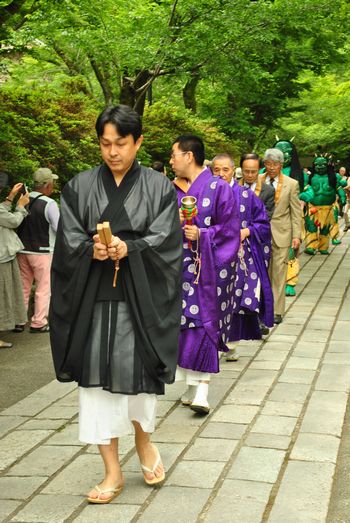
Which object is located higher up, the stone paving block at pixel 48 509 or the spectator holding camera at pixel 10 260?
the spectator holding camera at pixel 10 260

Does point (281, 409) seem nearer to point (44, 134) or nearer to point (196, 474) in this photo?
point (196, 474)

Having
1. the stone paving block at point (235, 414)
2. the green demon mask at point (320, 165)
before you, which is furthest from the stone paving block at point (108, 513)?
the green demon mask at point (320, 165)

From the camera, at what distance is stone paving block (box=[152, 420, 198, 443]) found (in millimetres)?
5680

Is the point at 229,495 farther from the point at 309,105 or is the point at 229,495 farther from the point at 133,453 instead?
the point at 309,105

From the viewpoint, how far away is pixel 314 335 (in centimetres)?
936

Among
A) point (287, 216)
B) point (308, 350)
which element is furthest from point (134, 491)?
point (287, 216)

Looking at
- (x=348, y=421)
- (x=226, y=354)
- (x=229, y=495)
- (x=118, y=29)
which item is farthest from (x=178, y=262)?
(x=118, y=29)

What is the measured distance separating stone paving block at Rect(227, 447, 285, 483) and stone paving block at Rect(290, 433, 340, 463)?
117 mm

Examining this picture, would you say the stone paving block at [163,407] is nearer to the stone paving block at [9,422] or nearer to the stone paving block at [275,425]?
the stone paving block at [275,425]

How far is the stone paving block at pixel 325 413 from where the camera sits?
586cm

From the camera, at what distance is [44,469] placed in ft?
16.7

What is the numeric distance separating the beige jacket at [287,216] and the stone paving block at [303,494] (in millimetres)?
5336

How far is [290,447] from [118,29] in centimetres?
982

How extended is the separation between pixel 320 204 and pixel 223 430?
1226 centimetres
